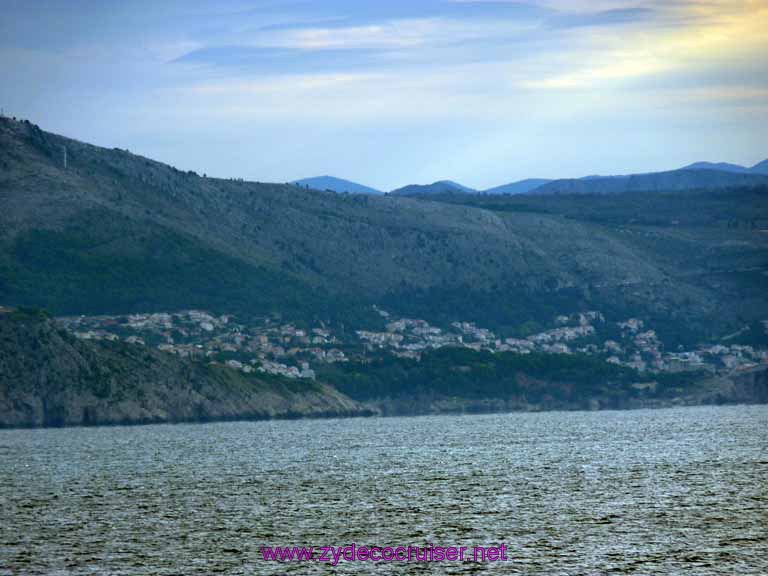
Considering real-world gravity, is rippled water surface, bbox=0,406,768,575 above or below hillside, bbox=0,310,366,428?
below

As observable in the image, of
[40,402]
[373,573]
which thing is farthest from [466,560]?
[40,402]

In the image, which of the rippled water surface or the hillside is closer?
the rippled water surface

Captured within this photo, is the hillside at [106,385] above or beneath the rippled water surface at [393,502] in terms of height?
above

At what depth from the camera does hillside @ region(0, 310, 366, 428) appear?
515 ft

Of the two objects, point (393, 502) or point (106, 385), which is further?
point (106, 385)

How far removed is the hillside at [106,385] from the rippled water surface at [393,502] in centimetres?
2965

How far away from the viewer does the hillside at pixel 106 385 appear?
157 meters

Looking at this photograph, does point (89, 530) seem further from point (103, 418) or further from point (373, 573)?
point (103, 418)

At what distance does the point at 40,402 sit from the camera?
15725 centimetres

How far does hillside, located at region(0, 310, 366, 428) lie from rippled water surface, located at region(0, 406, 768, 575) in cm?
2965

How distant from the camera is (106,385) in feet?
532

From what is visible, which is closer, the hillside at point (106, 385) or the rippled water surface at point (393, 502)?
the rippled water surface at point (393, 502)

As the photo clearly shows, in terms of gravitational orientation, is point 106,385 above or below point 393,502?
above

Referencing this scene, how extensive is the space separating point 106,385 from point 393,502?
9941 centimetres
